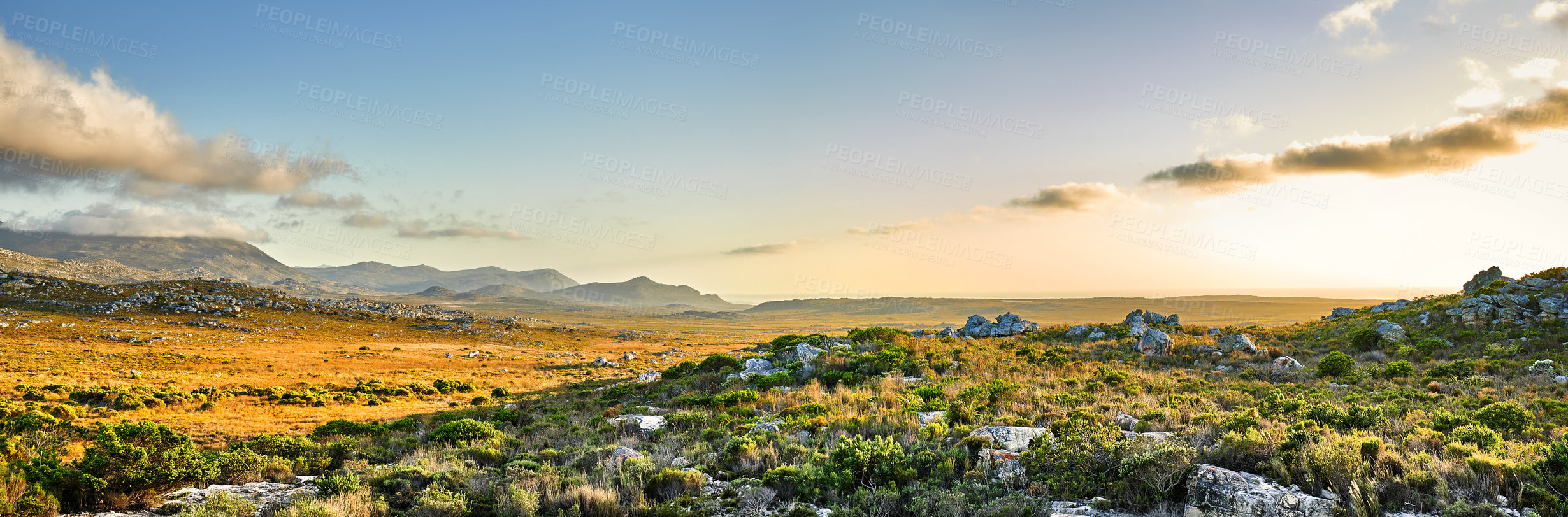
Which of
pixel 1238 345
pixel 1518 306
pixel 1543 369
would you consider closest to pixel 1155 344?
pixel 1238 345

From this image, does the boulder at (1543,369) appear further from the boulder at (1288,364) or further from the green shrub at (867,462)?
the green shrub at (867,462)

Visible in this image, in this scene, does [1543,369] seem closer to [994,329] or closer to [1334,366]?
[1334,366]

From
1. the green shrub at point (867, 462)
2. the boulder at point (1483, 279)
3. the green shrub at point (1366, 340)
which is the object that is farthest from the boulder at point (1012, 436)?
the boulder at point (1483, 279)

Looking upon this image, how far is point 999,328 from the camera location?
42.6 m

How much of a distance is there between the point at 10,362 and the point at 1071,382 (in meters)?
57.7

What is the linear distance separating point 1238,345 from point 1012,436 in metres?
23.2

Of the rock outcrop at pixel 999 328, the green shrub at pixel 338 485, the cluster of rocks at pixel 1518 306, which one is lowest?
the rock outcrop at pixel 999 328

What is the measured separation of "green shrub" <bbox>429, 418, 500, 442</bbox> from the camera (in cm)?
1416

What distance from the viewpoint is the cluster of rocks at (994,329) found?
41.3 meters

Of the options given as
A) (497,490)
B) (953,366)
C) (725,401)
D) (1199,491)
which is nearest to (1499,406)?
(1199,491)

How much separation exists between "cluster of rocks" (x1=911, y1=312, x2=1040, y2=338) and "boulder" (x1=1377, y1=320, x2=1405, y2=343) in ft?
59.3

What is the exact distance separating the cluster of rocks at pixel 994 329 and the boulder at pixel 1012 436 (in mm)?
29104

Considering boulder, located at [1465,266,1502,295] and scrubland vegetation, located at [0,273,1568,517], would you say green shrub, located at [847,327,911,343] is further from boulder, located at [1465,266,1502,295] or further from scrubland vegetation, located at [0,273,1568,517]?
boulder, located at [1465,266,1502,295]

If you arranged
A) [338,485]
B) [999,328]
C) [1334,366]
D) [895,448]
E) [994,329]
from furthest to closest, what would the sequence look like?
1. [994,329]
2. [999,328]
3. [1334,366]
4. [895,448]
5. [338,485]
